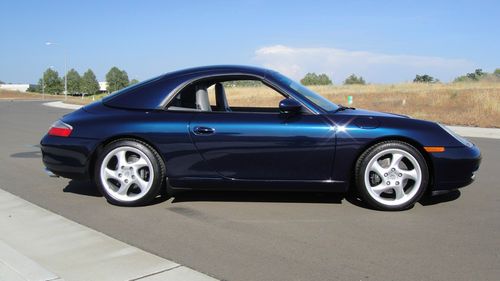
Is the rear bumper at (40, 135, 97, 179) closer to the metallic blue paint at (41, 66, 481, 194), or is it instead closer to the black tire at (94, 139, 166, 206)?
the metallic blue paint at (41, 66, 481, 194)

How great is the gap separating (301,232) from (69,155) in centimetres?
247

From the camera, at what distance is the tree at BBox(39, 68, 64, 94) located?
3954 inches

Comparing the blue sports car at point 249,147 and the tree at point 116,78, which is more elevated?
the tree at point 116,78

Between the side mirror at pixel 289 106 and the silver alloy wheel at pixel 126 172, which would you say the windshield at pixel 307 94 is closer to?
the side mirror at pixel 289 106

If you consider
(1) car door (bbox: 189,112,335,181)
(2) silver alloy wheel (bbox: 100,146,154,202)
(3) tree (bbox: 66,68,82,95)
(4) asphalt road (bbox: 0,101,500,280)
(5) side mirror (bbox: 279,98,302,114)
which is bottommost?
(4) asphalt road (bbox: 0,101,500,280)

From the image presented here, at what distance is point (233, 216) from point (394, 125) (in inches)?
69.4

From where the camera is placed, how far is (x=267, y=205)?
4.84 metres

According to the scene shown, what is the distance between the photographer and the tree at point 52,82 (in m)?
100

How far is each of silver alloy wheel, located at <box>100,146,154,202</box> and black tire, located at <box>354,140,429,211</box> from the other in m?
2.07

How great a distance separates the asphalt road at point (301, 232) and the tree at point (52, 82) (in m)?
103

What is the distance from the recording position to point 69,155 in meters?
4.74

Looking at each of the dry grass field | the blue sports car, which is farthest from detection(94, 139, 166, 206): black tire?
the dry grass field

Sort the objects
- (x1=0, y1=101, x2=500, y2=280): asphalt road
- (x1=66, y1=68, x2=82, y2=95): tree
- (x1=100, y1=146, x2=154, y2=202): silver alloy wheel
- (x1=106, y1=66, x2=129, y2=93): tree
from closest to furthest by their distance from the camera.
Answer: (x1=0, y1=101, x2=500, y2=280): asphalt road → (x1=100, y1=146, x2=154, y2=202): silver alloy wheel → (x1=66, y1=68, x2=82, y2=95): tree → (x1=106, y1=66, x2=129, y2=93): tree

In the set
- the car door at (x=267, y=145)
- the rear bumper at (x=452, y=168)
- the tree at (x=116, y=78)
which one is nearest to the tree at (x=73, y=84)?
the tree at (x=116, y=78)
